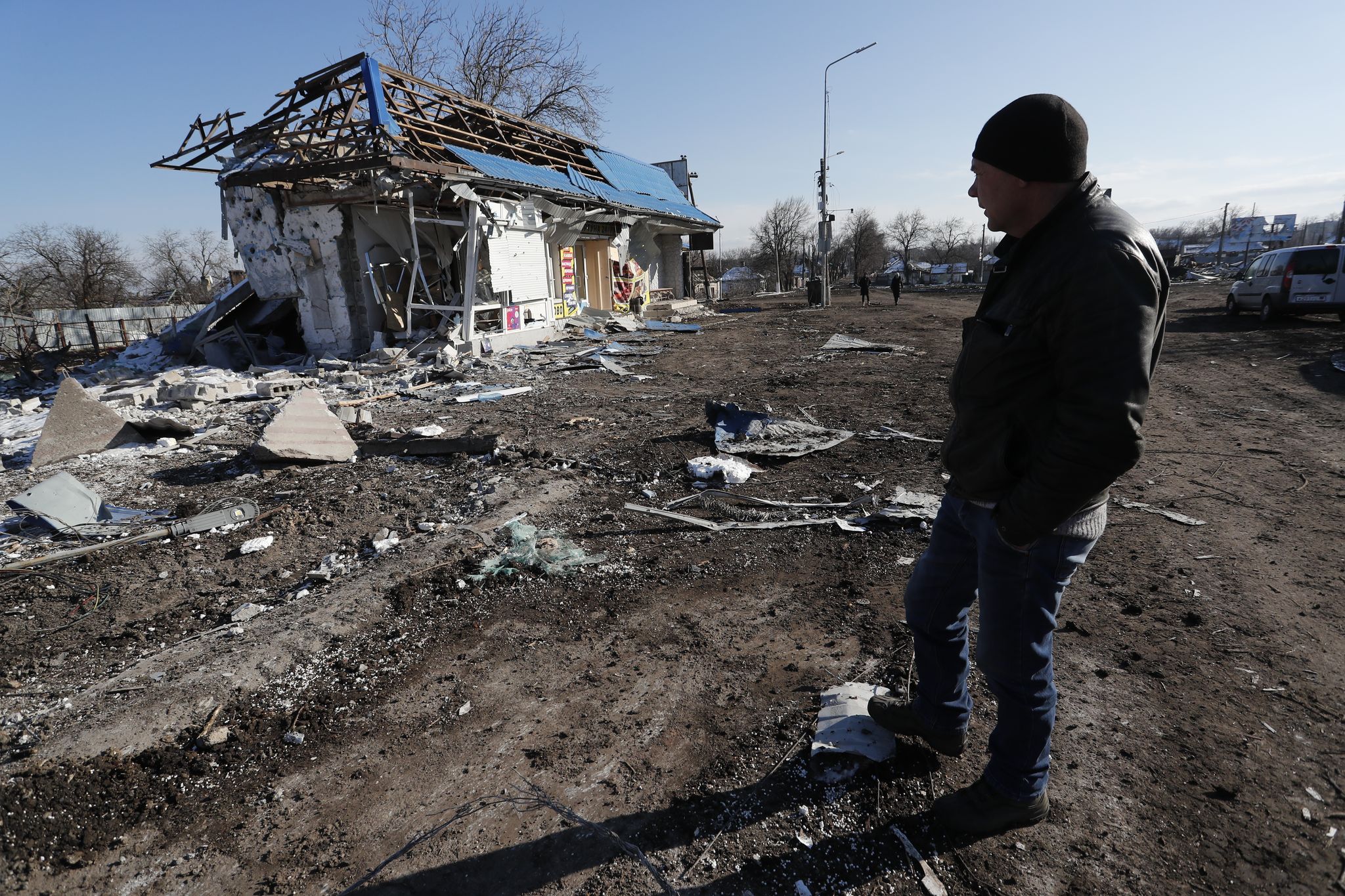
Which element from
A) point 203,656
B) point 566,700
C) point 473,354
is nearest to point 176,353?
point 473,354

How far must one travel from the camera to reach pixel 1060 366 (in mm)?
1476

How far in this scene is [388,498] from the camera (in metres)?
5.01

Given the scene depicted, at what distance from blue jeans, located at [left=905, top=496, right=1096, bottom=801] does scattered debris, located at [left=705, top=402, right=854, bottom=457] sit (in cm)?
368

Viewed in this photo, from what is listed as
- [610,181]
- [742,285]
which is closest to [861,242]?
[742,285]

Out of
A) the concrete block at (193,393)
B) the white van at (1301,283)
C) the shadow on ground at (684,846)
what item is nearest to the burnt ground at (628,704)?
the shadow on ground at (684,846)

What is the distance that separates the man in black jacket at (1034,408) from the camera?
1410 millimetres

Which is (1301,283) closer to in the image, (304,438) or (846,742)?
(846,742)

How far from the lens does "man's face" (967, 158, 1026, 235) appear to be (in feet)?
5.45

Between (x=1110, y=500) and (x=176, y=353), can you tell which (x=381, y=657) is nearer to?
(x=1110, y=500)

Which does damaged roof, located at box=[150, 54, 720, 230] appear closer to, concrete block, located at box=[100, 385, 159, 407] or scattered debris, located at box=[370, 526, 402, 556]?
concrete block, located at box=[100, 385, 159, 407]

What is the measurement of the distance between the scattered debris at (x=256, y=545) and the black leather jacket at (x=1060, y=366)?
4374 mm

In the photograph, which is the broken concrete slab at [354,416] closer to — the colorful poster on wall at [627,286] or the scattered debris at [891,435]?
the scattered debris at [891,435]

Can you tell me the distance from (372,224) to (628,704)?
41.1 ft

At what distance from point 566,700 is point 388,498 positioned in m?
3.07
